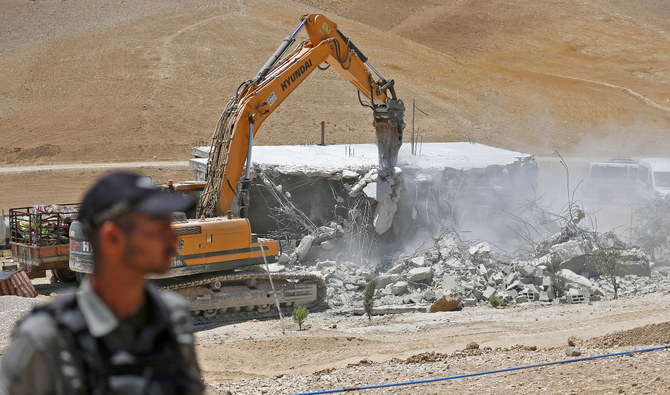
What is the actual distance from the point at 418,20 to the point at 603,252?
184 feet

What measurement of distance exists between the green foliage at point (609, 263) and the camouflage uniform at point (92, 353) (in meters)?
14.9

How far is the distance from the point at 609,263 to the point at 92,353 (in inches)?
602

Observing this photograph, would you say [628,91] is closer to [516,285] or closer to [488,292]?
[516,285]

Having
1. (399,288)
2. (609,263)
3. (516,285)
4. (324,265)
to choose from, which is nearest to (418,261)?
(399,288)

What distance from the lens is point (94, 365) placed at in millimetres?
2482

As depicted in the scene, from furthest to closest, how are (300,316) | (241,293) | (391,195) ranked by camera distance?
1. (391,195)
2. (241,293)
3. (300,316)

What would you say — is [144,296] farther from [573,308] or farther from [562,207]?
[562,207]

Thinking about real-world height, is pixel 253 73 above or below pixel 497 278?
above

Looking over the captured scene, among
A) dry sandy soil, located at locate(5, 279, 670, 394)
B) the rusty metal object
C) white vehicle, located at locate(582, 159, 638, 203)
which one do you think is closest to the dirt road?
dry sandy soil, located at locate(5, 279, 670, 394)

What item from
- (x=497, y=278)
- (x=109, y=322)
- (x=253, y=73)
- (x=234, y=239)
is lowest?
(x=497, y=278)

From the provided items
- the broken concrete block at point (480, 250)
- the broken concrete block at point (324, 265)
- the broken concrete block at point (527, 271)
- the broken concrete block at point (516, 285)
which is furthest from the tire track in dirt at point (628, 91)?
the broken concrete block at point (324, 265)

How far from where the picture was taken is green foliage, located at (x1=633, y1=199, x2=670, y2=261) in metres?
20.2

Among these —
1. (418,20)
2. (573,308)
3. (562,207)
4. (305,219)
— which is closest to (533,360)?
(573,308)

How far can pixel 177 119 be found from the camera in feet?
133
